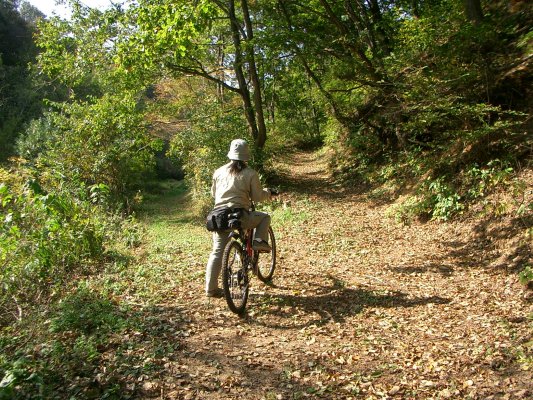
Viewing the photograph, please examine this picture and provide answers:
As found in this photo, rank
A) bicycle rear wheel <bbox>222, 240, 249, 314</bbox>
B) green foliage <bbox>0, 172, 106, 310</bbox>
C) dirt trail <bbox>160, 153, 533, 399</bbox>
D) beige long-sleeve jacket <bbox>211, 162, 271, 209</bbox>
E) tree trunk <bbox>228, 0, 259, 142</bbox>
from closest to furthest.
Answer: dirt trail <bbox>160, 153, 533, 399</bbox> < bicycle rear wheel <bbox>222, 240, 249, 314</bbox> < beige long-sleeve jacket <bbox>211, 162, 271, 209</bbox> < green foliage <bbox>0, 172, 106, 310</bbox> < tree trunk <bbox>228, 0, 259, 142</bbox>

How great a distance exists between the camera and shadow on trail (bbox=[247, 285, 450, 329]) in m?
4.95

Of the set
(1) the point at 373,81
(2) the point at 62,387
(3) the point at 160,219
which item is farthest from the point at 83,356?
(3) the point at 160,219

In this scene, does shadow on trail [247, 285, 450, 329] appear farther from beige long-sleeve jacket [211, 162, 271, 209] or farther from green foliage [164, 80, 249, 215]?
green foliage [164, 80, 249, 215]

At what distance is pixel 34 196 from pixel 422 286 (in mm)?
5724

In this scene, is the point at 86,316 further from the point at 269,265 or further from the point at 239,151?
the point at 269,265

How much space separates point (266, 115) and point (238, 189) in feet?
49.0

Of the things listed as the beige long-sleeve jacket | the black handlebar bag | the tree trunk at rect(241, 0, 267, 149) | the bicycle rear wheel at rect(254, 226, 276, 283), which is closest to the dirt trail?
the bicycle rear wheel at rect(254, 226, 276, 283)

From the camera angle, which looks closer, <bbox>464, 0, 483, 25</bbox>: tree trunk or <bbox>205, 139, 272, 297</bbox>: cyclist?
<bbox>205, 139, 272, 297</bbox>: cyclist

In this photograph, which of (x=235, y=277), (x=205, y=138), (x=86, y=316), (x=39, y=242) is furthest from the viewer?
(x=205, y=138)

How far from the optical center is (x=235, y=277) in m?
4.89

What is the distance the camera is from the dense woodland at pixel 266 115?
6.24 meters

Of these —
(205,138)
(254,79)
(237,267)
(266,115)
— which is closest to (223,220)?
(237,267)

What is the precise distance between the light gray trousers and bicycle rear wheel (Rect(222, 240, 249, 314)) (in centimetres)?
16

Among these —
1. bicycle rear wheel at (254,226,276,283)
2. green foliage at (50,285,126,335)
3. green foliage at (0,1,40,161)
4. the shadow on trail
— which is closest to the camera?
green foliage at (50,285,126,335)
